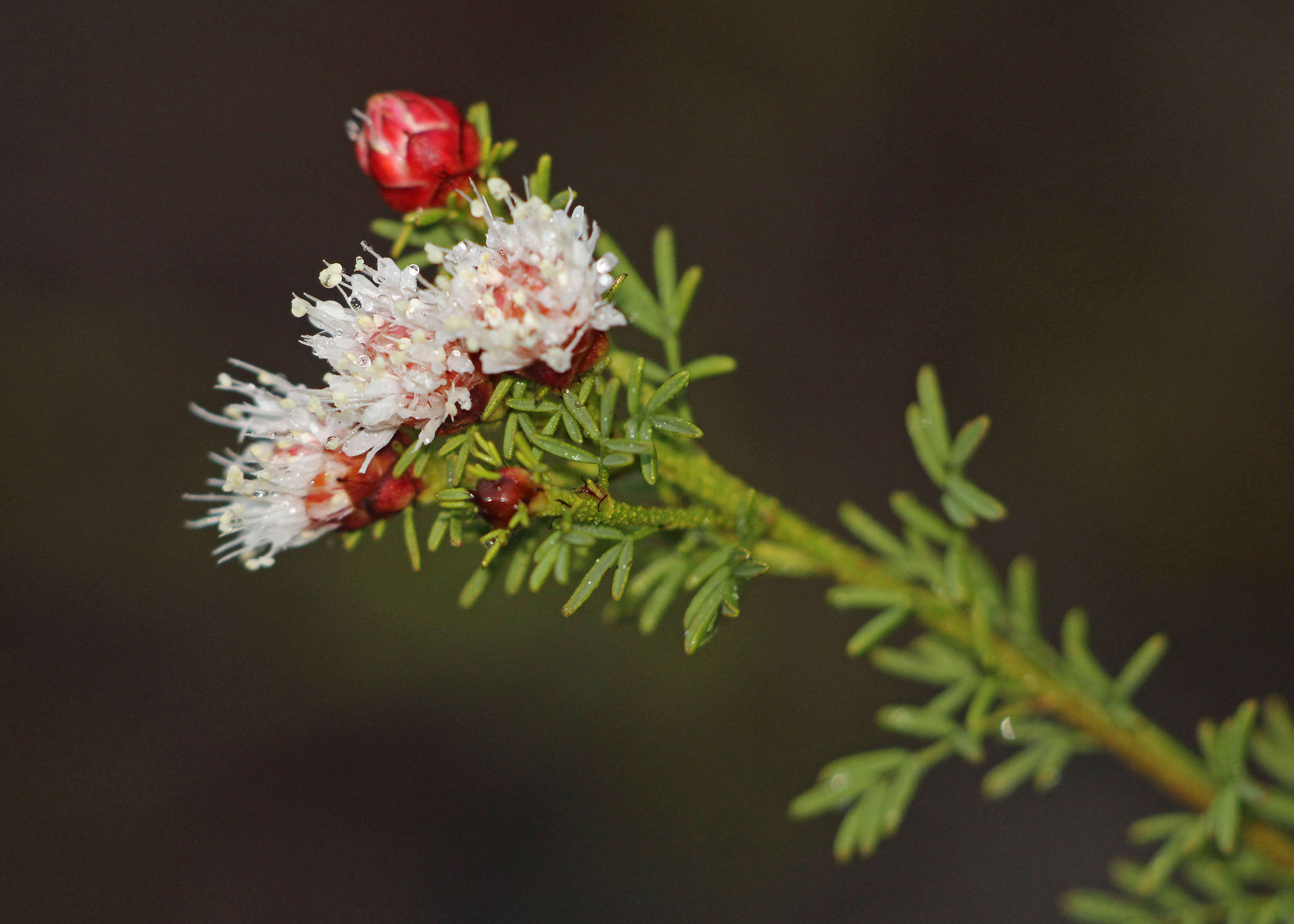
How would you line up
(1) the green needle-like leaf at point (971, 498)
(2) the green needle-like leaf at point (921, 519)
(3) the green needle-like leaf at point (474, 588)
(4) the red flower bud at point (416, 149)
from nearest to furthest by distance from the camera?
(4) the red flower bud at point (416, 149)
(3) the green needle-like leaf at point (474, 588)
(1) the green needle-like leaf at point (971, 498)
(2) the green needle-like leaf at point (921, 519)

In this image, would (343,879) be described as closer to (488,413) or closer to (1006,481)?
(1006,481)

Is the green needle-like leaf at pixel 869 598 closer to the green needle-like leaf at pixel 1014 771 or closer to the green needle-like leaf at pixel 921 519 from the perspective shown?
the green needle-like leaf at pixel 921 519

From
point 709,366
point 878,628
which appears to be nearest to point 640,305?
point 709,366

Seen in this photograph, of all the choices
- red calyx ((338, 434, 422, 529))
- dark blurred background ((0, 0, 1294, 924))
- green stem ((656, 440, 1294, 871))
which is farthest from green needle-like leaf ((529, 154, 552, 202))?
dark blurred background ((0, 0, 1294, 924))

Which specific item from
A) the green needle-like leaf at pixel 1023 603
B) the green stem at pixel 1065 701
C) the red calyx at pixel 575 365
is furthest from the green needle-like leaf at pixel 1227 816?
the red calyx at pixel 575 365

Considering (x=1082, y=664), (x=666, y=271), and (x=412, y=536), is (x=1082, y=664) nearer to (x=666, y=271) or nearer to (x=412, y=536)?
(x=666, y=271)

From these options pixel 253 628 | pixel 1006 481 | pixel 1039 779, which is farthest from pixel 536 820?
pixel 1039 779
